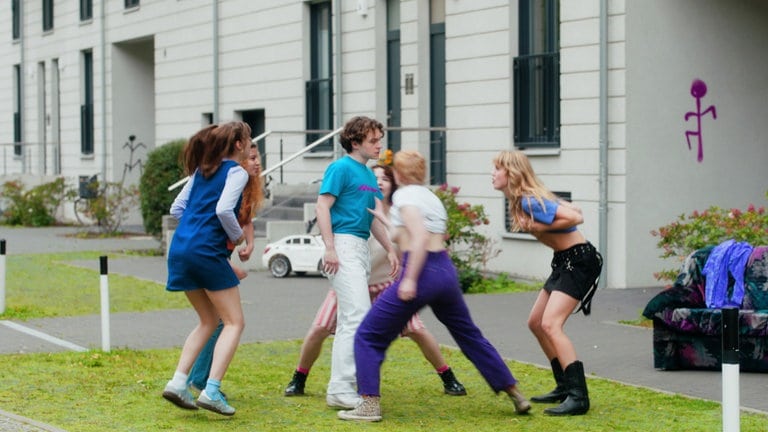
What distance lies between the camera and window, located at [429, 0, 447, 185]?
66.9 feet

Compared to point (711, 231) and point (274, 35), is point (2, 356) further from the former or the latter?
point (274, 35)

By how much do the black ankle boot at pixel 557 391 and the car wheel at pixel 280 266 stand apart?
9.96m

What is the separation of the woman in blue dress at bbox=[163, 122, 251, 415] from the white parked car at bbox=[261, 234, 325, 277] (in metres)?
9.86

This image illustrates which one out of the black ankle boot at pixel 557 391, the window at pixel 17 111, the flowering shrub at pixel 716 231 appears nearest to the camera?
the black ankle boot at pixel 557 391

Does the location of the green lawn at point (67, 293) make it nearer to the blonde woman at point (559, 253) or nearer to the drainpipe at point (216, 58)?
the drainpipe at point (216, 58)

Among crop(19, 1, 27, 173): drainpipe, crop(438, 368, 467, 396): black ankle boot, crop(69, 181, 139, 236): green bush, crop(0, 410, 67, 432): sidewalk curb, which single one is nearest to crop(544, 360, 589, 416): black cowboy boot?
crop(438, 368, 467, 396): black ankle boot

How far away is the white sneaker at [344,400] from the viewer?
8539mm

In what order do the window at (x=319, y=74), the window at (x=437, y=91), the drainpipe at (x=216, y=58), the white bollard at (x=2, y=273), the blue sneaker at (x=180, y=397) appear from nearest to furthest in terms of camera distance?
the blue sneaker at (x=180, y=397)
the white bollard at (x=2, y=273)
the window at (x=437, y=91)
the window at (x=319, y=74)
the drainpipe at (x=216, y=58)

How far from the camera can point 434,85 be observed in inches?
825

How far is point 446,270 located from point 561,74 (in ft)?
31.2

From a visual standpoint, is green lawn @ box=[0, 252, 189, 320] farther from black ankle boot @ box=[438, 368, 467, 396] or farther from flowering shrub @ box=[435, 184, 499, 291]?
black ankle boot @ box=[438, 368, 467, 396]

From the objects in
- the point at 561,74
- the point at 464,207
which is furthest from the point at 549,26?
the point at 464,207

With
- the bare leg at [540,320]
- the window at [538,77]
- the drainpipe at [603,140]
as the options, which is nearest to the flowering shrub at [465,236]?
the drainpipe at [603,140]

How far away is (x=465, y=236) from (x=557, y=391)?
7.81 metres
